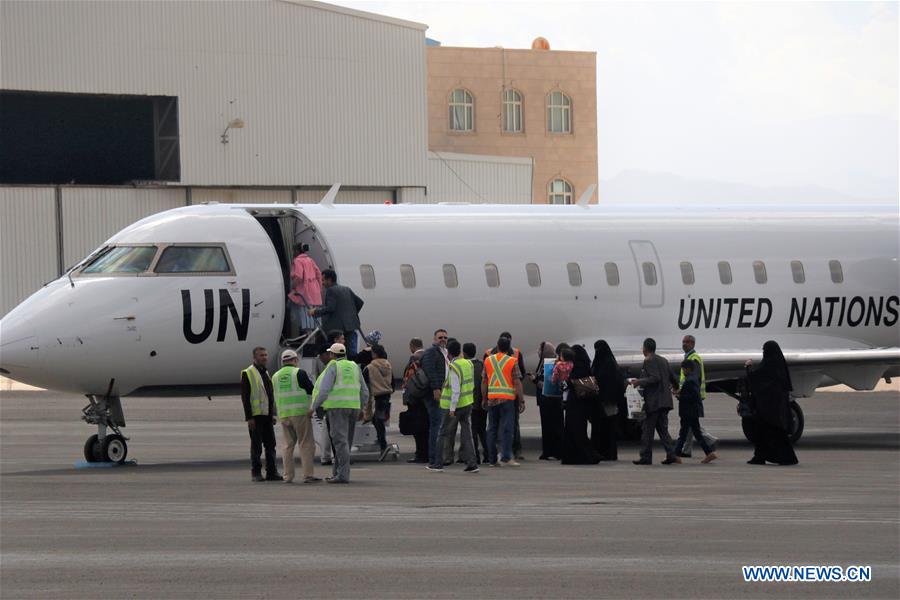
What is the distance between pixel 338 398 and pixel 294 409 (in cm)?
68

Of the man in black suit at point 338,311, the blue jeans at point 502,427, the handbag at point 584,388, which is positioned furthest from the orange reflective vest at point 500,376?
the man in black suit at point 338,311

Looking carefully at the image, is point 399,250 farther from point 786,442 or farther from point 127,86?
point 127,86

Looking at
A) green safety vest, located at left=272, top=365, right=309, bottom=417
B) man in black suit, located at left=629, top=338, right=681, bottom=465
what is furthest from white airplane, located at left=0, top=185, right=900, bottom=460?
green safety vest, located at left=272, top=365, right=309, bottom=417

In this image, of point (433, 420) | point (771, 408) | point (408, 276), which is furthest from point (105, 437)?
point (771, 408)

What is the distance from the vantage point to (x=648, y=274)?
86.2ft

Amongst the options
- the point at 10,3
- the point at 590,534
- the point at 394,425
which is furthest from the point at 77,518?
the point at 10,3

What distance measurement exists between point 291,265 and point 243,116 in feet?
97.7

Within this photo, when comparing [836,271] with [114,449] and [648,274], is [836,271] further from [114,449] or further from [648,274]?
[114,449]

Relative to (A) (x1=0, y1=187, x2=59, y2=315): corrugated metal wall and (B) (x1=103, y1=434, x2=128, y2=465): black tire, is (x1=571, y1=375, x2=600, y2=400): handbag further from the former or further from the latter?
(A) (x1=0, y1=187, x2=59, y2=315): corrugated metal wall

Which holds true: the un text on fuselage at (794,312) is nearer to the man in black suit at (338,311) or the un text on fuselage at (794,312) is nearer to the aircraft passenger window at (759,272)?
the aircraft passenger window at (759,272)

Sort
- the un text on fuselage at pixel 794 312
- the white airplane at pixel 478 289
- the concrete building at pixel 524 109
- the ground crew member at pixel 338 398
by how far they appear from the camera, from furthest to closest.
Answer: the concrete building at pixel 524 109 → the un text on fuselage at pixel 794 312 → the white airplane at pixel 478 289 → the ground crew member at pixel 338 398

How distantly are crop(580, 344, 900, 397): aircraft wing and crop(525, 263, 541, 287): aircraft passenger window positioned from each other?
5.72 feet

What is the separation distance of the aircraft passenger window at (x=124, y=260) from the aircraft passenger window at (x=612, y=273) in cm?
772

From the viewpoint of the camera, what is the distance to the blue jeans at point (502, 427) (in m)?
21.7
